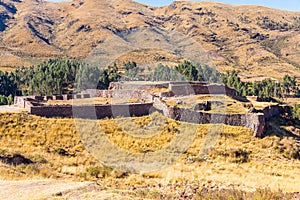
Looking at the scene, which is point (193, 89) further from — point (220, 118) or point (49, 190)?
point (49, 190)

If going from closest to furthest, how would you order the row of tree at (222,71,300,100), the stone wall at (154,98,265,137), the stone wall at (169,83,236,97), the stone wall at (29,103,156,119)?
the stone wall at (29,103,156,119) → the stone wall at (154,98,265,137) → the stone wall at (169,83,236,97) → the row of tree at (222,71,300,100)

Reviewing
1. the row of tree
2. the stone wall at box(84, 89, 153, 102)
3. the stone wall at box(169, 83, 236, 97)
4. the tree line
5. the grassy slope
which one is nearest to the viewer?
the grassy slope

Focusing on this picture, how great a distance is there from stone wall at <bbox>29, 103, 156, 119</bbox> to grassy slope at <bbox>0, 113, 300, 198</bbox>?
906mm

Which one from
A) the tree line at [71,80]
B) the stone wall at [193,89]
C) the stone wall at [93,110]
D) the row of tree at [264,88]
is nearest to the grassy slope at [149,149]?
the stone wall at [93,110]

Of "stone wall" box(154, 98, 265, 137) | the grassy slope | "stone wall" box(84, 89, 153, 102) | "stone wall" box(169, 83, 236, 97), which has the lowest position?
the grassy slope

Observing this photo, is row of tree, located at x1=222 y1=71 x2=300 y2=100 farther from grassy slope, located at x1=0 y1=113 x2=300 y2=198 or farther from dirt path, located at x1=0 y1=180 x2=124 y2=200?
dirt path, located at x1=0 y1=180 x2=124 y2=200

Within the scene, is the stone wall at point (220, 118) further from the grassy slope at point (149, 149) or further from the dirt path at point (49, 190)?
the dirt path at point (49, 190)

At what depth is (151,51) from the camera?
153 metres

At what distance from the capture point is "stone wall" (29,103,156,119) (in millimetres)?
28125

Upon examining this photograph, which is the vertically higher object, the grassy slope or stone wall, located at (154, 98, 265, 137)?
stone wall, located at (154, 98, 265, 137)

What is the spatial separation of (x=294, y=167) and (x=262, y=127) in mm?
5294

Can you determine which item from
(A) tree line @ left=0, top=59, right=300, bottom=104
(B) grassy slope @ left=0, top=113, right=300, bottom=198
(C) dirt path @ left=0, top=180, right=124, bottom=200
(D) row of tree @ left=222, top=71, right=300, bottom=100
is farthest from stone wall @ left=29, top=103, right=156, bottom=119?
(D) row of tree @ left=222, top=71, right=300, bottom=100

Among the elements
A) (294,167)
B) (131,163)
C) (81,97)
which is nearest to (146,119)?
(131,163)

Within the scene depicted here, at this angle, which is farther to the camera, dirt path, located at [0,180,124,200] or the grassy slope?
the grassy slope
